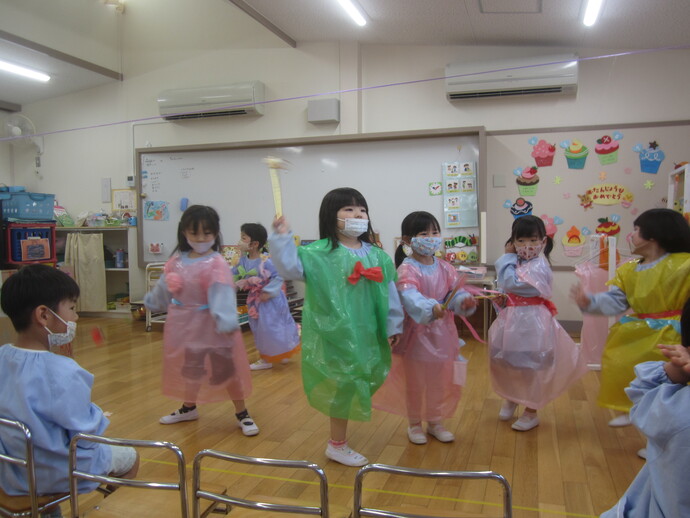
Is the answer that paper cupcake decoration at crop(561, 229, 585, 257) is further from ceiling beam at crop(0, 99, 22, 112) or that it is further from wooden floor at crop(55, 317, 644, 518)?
ceiling beam at crop(0, 99, 22, 112)

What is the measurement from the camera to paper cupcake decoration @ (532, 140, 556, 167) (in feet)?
17.1

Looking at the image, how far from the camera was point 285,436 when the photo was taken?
286 cm

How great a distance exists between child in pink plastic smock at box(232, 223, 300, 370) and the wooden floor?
9.4 inches

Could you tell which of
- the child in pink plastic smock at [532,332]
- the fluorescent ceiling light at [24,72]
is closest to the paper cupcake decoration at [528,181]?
the child in pink plastic smock at [532,332]

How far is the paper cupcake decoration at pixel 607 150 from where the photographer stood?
5.08 metres

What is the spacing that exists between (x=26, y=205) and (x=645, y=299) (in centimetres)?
627

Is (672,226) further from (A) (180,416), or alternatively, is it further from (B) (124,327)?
(B) (124,327)

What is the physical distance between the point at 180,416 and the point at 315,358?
1.17 meters

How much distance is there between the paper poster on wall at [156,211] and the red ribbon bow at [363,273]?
15.7 feet

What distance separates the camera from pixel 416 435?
2.72 meters

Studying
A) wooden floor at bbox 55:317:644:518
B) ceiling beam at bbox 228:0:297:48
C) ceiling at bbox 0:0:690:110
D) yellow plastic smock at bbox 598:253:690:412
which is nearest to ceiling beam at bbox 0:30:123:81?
ceiling at bbox 0:0:690:110

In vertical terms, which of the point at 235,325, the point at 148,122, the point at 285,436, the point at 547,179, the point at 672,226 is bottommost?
the point at 285,436

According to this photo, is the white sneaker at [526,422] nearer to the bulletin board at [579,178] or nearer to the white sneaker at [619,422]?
the white sneaker at [619,422]

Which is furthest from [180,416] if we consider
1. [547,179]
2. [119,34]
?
[119,34]
